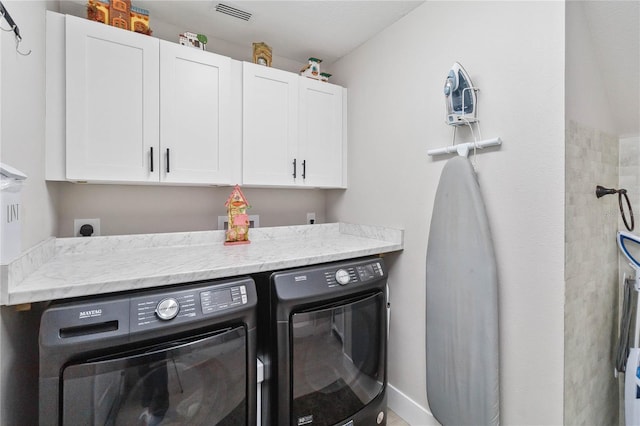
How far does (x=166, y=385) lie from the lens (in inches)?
41.1

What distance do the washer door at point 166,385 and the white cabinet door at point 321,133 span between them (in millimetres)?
1274

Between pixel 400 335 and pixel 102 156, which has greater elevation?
pixel 102 156

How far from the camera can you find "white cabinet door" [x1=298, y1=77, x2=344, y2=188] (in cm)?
209

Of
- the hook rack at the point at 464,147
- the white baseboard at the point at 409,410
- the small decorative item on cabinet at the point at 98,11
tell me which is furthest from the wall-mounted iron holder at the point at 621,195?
the small decorative item on cabinet at the point at 98,11

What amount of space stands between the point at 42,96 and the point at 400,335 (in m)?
2.24

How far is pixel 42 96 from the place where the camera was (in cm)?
134

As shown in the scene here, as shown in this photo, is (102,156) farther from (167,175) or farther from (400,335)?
(400,335)

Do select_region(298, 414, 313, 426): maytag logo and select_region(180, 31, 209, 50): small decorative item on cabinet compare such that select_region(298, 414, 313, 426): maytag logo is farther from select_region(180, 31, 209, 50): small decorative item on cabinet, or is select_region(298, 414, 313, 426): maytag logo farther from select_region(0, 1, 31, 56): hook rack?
select_region(180, 31, 209, 50): small decorative item on cabinet

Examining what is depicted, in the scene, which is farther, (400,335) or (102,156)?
(400,335)

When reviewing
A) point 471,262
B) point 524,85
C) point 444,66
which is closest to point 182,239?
point 471,262

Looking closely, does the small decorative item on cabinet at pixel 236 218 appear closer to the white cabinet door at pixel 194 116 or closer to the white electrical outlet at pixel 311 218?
the white cabinet door at pixel 194 116

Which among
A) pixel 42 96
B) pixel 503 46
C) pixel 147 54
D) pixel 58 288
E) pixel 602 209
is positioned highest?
pixel 147 54

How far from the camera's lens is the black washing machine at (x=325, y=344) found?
1.28 meters

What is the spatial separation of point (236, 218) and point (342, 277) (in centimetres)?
85
